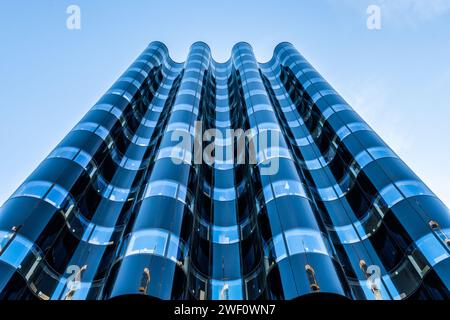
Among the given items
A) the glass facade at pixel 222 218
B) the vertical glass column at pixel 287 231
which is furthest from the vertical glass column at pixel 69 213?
the vertical glass column at pixel 287 231

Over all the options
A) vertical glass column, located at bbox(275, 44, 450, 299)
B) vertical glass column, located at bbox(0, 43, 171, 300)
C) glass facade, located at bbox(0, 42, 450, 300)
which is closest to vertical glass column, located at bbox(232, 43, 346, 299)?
glass facade, located at bbox(0, 42, 450, 300)

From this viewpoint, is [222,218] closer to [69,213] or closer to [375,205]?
[69,213]

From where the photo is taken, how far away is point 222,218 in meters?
28.2

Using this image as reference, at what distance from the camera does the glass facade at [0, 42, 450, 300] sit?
64.7 ft

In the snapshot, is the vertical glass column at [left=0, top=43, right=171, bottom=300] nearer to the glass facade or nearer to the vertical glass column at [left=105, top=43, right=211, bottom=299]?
the glass facade

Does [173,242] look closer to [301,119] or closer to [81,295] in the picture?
[81,295]

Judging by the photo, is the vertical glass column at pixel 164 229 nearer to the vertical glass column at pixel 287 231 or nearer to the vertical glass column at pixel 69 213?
the vertical glass column at pixel 69 213

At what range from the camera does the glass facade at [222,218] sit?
19.7m

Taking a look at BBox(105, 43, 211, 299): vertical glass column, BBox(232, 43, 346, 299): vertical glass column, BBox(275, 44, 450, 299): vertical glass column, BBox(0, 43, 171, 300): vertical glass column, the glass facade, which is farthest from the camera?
BBox(275, 44, 450, 299): vertical glass column

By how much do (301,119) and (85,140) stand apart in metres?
24.0

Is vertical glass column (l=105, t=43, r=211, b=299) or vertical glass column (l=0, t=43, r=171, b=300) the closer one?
vertical glass column (l=105, t=43, r=211, b=299)

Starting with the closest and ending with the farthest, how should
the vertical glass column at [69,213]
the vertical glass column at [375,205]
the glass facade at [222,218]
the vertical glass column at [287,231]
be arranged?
the vertical glass column at [287,231], the glass facade at [222,218], the vertical glass column at [69,213], the vertical glass column at [375,205]

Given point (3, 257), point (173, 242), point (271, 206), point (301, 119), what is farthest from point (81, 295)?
point (301, 119)

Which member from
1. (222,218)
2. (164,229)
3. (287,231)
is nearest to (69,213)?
(164,229)
